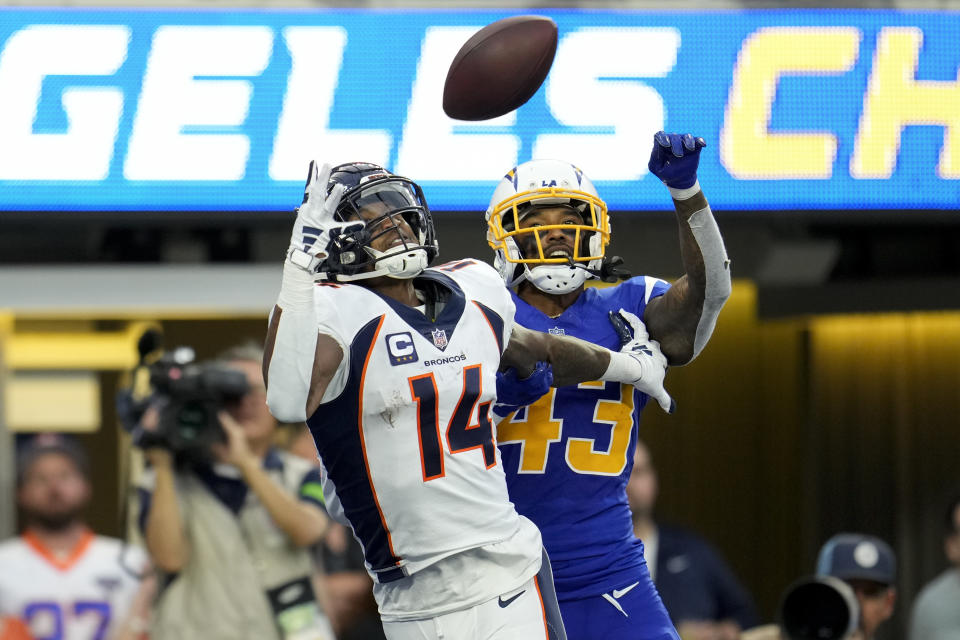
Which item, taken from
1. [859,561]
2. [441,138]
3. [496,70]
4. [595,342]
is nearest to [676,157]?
[595,342]

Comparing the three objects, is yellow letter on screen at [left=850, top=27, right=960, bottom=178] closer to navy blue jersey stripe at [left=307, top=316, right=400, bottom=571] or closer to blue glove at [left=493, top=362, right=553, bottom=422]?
blue glove at [left=493, top=362, right=553, bottom=422]

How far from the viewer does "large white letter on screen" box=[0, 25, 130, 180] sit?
5562 mm

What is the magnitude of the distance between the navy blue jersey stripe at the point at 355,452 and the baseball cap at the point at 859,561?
212 cm

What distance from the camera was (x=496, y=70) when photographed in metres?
3.83

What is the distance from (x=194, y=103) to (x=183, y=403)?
1501 millimetres

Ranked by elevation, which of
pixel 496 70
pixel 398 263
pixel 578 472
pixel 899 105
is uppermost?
pixel 899 105

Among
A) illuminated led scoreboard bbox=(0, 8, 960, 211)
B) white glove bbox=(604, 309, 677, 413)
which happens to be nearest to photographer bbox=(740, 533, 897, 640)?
white glove bbox=(604, 309, 677, 413)

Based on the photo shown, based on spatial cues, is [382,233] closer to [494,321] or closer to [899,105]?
[494,321]

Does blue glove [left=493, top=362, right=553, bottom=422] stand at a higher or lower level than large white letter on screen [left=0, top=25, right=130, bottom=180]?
lower

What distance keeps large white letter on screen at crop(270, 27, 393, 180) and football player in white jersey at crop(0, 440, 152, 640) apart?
1589 mm

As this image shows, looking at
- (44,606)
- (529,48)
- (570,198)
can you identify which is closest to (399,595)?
(570,198)

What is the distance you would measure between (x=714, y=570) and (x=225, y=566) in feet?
5.58

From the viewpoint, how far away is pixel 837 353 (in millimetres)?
6941

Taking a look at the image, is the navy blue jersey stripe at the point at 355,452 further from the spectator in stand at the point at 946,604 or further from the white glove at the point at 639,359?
the spectator in stand at the point at 946,604
